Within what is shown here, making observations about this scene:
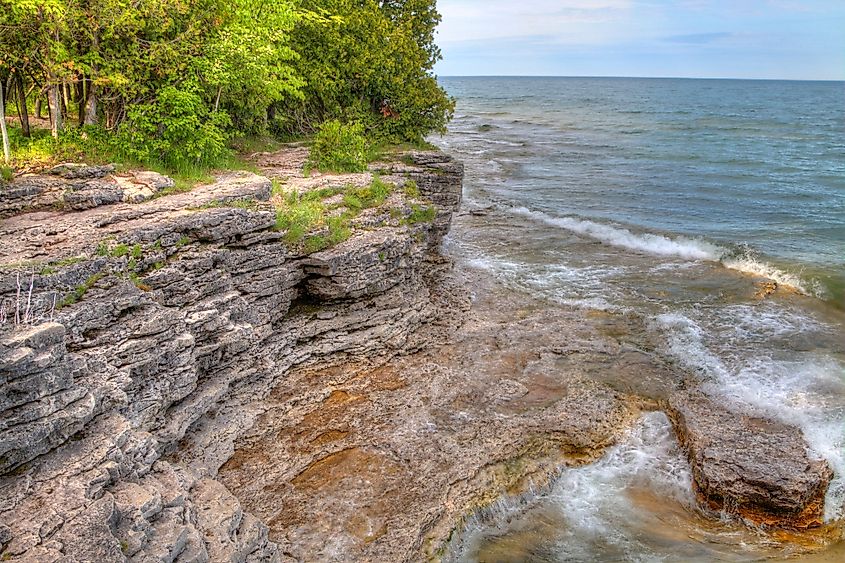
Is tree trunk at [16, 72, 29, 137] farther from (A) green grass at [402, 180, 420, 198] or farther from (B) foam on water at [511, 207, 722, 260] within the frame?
(B) foam on water at [511, 207, 722, 260]

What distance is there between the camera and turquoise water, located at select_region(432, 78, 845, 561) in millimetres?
11883

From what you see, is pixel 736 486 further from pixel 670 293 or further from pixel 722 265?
pixel 722 265

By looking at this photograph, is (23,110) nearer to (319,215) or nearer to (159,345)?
(319,215)

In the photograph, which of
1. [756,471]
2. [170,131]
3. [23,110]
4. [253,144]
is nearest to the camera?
[756,471]

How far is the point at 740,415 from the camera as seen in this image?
15.1 metres

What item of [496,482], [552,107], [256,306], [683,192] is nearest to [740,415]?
[496,482]

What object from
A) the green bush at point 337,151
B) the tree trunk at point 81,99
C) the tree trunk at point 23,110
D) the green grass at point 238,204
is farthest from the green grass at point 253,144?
the green grass at point 238,204

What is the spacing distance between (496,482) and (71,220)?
10.6 meters

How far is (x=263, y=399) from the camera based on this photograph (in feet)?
47.2

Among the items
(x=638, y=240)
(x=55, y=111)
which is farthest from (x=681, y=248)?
(x=55, y=111)

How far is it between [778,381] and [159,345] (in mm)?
15871

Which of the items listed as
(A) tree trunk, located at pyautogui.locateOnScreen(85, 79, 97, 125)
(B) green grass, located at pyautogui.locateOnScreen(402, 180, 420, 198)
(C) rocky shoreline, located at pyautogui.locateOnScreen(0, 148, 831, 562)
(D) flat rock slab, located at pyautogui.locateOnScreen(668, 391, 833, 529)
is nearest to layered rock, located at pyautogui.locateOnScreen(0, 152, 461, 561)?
(C) rocky shoreline, located at pyautogui.locateOnScreen(0, 148, 831, 562)

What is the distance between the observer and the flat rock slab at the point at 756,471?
12297 mm

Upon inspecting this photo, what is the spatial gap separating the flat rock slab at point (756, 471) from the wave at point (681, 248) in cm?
1266
